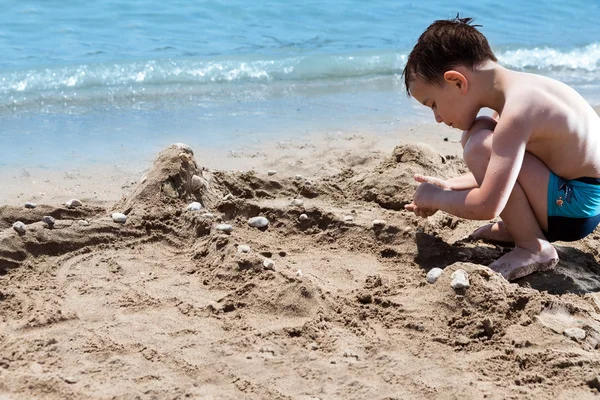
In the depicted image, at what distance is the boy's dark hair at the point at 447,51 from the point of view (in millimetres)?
3320

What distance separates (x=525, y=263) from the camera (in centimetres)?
328

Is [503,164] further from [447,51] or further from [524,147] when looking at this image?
[447,51]

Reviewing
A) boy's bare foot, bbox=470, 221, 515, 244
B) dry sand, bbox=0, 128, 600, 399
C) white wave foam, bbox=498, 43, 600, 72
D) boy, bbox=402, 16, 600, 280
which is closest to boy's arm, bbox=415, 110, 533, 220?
boy, bbox=402, 16, 600, 280

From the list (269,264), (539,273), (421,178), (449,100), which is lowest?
(539,273)

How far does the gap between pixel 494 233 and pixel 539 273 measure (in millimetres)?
390

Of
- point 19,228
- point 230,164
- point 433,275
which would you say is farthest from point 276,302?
point 230,164

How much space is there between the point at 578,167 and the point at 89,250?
227 cm

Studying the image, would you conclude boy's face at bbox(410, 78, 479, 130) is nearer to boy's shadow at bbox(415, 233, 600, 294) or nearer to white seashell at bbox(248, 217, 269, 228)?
boy's shadow at bbox(415, 233, 600, 294)

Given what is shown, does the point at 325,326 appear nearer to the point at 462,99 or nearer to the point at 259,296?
the point at 259,296

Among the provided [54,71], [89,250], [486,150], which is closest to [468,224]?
[486,150]

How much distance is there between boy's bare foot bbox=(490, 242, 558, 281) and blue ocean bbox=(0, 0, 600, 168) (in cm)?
280

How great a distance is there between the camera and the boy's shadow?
328cm

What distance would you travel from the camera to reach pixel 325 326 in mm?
2875

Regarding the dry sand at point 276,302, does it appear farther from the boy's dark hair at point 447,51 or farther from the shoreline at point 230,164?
the boy's dark hair at point 447,51
